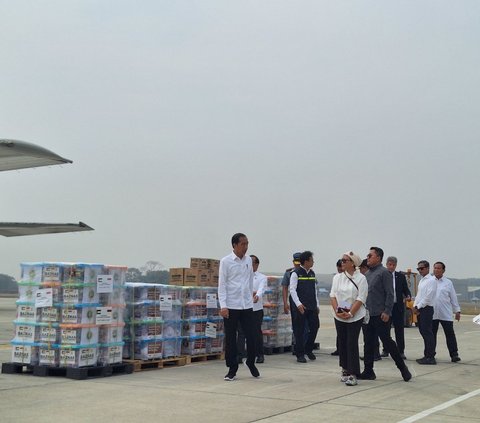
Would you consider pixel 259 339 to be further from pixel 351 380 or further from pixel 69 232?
pixel 69 232

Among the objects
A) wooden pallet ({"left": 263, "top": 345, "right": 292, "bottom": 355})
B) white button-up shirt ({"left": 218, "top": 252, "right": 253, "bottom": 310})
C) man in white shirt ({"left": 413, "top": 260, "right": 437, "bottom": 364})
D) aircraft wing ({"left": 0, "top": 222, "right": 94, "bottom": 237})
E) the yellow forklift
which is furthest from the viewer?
aircraft wing ({"left": 0, "top": 222, "right": 94, "bottom": 237})

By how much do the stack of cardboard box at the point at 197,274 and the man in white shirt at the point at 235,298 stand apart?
7.19 feet

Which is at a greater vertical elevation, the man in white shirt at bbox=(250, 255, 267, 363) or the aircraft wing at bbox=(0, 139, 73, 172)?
the aircraft wing at bbox=(0, 139, 73, 172)

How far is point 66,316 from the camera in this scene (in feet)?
32.1

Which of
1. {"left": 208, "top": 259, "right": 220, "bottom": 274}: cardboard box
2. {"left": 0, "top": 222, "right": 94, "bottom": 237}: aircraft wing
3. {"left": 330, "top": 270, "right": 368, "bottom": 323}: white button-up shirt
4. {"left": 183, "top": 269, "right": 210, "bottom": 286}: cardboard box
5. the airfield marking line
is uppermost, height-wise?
{"left": 0, "top": 222, "right": 94, "bottom": 237}: aircraft wing

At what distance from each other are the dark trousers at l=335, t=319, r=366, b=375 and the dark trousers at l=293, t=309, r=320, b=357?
2522 mm

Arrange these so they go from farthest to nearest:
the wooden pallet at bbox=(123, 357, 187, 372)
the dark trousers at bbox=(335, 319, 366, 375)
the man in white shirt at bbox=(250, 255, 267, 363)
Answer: the man in white shirt at bbox=(250, 255, 267, 363), the wooden pallet at bbox=(123, 357, 187, 372), the dark trousers at bbox=(335, 319, 366, 375)

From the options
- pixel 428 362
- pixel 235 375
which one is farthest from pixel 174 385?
pixel 428 362

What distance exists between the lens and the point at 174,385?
9.32 m

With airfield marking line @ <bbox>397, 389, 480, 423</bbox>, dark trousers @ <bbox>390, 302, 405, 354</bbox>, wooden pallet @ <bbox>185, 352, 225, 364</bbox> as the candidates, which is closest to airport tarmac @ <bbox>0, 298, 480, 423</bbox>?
airfield marking line @ <bbox>397, 389, 480, 423</bbox>

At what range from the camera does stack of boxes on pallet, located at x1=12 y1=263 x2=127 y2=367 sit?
32.0 feet

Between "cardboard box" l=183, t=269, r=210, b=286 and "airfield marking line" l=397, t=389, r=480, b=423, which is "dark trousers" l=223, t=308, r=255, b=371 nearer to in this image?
"cardboard box" l=183, t=269, r=210, b=286

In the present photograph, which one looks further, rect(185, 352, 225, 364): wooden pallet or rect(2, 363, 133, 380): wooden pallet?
rect(185, 352, 225, 364): wooden pallet

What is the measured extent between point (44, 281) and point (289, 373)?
3944 millimetres
